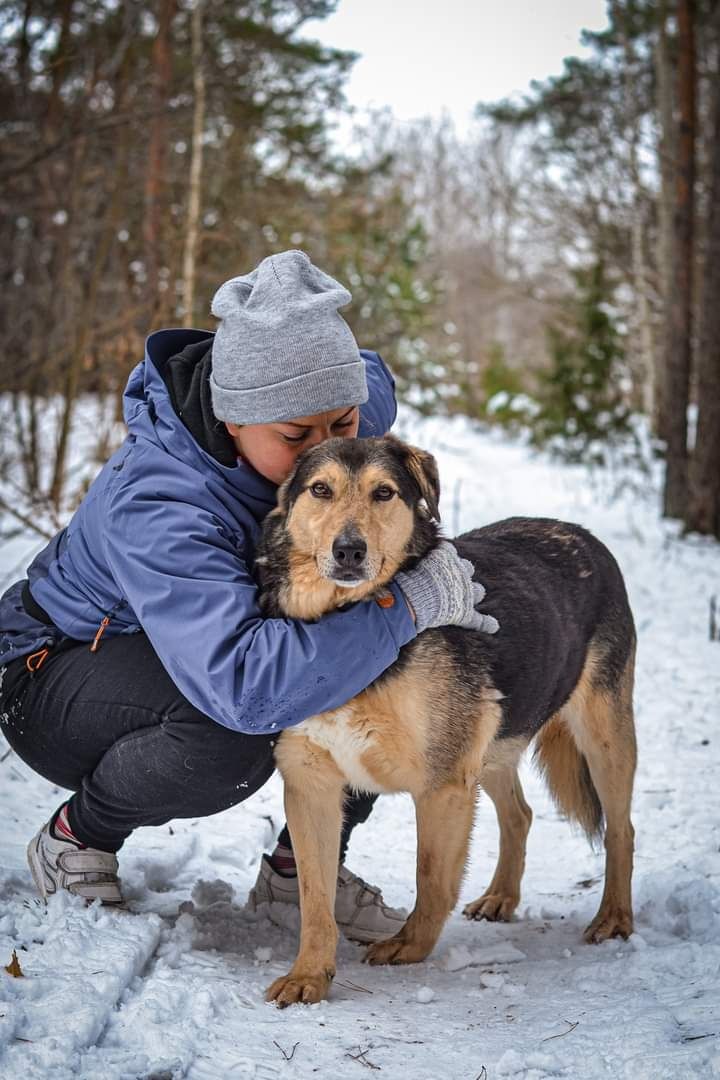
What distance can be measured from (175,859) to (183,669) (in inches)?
48.7

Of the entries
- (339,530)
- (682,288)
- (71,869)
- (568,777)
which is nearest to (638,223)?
(682,288)

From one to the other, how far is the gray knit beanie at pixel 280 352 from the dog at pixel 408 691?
18 centimetres

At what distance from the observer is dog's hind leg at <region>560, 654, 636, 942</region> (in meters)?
3.33

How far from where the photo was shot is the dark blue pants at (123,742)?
276cm

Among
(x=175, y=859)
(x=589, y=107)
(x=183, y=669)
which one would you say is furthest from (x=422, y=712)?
(x=589, y=107)

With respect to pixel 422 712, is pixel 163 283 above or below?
above

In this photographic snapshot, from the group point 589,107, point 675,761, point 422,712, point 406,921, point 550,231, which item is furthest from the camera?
point 550,231

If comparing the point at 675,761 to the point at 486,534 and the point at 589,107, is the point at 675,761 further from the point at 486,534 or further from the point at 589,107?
the point at 589,107

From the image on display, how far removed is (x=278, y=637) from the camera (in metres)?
2.56

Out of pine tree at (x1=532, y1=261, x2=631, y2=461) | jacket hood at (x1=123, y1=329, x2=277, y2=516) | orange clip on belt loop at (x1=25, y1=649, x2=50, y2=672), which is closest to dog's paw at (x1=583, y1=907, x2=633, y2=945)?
jacket hood at (x1=123, y1=329, x2=277, y2=516)

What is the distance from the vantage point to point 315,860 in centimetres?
275

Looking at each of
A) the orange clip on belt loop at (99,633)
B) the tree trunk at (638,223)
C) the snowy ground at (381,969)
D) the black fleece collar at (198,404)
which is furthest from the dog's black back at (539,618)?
the tree trunk at (638,223)

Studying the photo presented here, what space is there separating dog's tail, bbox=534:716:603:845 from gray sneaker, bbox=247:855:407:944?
2.60 ft

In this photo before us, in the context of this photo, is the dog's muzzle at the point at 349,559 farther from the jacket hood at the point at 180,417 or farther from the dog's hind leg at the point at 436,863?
the dog's hind leg at the point at 436,863
